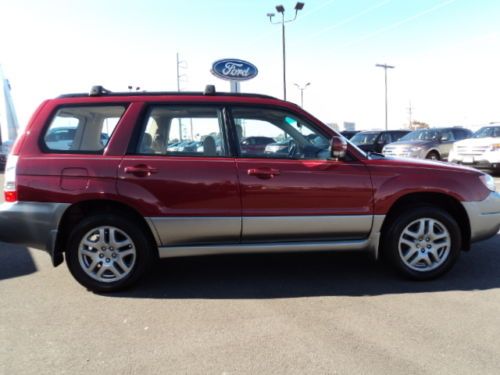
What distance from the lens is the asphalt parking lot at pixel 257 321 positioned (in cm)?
275

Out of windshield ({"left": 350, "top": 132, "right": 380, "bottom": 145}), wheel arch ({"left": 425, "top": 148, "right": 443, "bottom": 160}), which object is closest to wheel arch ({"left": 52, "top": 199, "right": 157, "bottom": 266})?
wheel arch ({"left": 425, "top": 148, "right": 443, "bottom": 160})

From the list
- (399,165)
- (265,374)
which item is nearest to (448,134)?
(399,165)

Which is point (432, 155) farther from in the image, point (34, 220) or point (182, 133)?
point (34, 220)

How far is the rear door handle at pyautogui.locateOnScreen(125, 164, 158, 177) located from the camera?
3.79 m

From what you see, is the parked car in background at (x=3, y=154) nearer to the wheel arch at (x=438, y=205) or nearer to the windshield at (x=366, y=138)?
the windshield at (x=366, y=138)

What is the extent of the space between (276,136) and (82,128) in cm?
190

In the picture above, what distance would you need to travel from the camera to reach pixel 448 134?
52.7ft

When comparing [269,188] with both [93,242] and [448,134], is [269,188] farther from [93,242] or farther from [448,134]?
[448,134]

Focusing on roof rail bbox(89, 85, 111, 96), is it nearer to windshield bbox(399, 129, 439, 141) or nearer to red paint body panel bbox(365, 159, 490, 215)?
red paint body panel bbox(365, 159, 490, 215)

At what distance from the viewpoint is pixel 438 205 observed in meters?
4.31

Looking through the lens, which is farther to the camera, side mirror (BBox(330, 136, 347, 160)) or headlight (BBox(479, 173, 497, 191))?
headlight (BBox(479, 173, 497, 191))

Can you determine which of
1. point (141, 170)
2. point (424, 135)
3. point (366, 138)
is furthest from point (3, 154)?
point (141, 170)

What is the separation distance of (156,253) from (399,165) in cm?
254

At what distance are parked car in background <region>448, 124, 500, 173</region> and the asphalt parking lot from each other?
31.5ft
